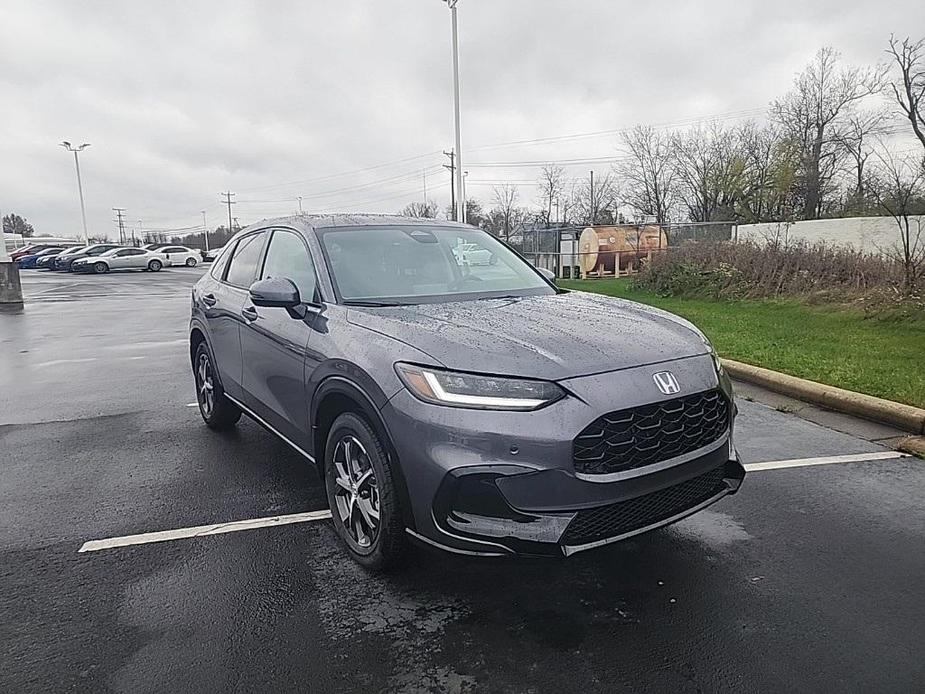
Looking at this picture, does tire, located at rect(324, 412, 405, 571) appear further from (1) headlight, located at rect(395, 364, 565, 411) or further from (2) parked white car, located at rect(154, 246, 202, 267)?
(2) parked white car, located at rect(154, 246, 202, 267)

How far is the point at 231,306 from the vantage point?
4.77 metres

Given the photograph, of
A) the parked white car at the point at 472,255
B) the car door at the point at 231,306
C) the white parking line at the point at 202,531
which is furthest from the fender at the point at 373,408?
the car door at the point at 231,306

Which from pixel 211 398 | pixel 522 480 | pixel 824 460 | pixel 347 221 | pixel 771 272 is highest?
pixel 347 221

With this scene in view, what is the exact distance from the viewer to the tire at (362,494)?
2.89m

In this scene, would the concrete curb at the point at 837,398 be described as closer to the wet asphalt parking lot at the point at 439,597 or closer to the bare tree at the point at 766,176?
the wet asphalt parking lot at the point at 439,597

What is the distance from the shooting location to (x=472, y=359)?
8.82 ft

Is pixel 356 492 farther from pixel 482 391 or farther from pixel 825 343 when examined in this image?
pixel 825 343

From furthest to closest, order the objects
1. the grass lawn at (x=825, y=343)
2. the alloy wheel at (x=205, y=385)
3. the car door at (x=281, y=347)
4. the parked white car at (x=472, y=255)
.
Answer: the grass lawn at (x=825, y=343) → the alloy wheel at (x=205, y=385) → the parked white car at (x=472, y=255) → the car door at (x=281, y=347)

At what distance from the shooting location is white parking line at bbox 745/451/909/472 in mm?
4571

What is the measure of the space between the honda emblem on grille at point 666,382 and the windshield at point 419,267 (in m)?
1.38

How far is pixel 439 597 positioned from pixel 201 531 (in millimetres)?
1535

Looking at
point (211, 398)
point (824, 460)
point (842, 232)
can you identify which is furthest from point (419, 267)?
point (842, 232)

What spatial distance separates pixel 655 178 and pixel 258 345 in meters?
51.5

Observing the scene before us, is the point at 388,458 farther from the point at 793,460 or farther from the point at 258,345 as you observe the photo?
the point at 793,460
